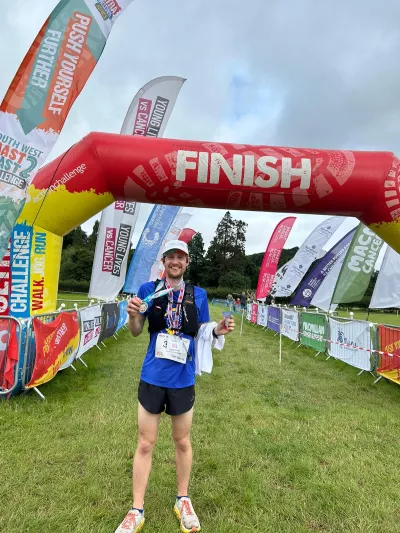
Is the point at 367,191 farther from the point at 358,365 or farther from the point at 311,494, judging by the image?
the point at 358,365

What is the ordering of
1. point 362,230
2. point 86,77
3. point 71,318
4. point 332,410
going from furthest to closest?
point 362,230 → point 71,318 → point 332,410 → point 86,77

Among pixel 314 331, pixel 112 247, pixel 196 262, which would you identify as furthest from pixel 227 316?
pixel 196 262

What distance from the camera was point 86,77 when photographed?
4.54 m

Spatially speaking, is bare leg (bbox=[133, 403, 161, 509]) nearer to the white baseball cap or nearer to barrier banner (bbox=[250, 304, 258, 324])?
the white baseball cap

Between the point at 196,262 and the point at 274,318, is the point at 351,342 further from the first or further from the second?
the point at 196,262

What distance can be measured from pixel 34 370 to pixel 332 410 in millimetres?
4279

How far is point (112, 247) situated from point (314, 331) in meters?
6.43

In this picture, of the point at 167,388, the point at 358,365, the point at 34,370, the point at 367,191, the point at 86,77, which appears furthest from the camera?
the point at 358,365

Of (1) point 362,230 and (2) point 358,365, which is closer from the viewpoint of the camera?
(2) point 358,365

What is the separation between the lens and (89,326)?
25.9 feet

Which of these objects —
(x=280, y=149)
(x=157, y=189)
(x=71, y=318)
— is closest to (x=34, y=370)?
(x=71, y=318)

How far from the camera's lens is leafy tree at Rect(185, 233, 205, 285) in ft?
248

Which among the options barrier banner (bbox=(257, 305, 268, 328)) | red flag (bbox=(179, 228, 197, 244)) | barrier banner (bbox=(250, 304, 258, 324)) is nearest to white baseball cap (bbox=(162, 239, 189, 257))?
barrier banner (bbox=(257, 305, 268, 328))

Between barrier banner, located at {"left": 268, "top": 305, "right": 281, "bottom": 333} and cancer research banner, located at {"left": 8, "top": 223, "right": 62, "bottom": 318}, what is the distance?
1193 cm
